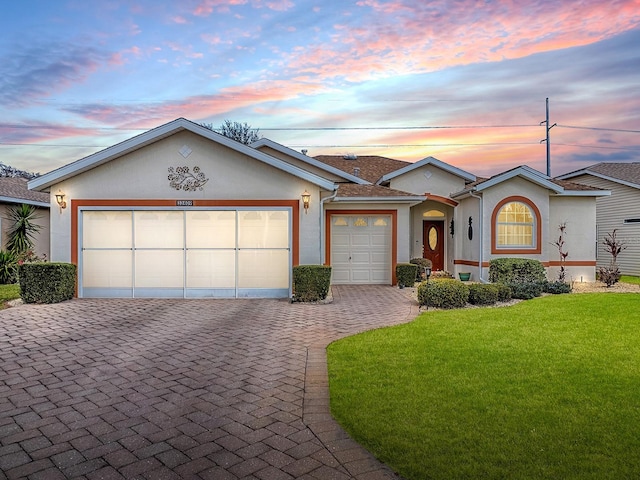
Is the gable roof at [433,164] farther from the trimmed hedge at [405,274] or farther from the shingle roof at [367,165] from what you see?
the trimmed hedge at [405,274]

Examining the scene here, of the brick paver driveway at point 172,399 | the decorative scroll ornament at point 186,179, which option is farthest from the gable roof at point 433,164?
the brick paver driveway at point 172,399

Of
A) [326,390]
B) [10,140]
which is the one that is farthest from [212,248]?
[10,140]

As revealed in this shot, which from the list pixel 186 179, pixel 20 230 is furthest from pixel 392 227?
pixel 20 230

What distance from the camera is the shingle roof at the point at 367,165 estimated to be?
854 inches

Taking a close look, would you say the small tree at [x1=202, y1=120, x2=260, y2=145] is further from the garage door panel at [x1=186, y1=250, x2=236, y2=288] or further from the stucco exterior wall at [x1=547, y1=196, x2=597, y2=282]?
the garage door panel at [x1=186, y1=250, x2=236, y2=288]

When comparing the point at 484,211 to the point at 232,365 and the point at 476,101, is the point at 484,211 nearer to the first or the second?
the point at 476,101

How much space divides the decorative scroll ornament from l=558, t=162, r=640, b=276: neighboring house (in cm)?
1805

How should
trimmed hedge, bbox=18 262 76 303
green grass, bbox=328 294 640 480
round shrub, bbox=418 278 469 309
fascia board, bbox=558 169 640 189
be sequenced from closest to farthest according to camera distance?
1. green grass, bbox=328 294 640 480
2. round shrub, bbox=418 278 469 309
3. trimmed hedge, bbox=18 262 76 303
4. fascia board, bbox=558 169 640 189

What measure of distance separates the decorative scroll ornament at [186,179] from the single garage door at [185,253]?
0.74 m

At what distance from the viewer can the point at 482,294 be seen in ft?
38.8

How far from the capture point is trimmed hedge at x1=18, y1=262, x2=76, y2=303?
11781mm

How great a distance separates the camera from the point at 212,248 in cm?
1340

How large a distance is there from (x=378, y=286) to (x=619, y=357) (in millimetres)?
9655

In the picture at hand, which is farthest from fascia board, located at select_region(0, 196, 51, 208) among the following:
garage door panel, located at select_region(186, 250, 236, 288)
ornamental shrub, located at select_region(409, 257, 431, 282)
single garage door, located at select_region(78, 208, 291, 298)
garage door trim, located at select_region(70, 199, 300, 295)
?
ornamental shrub, located at select_region(409, 257, 431, 282)
